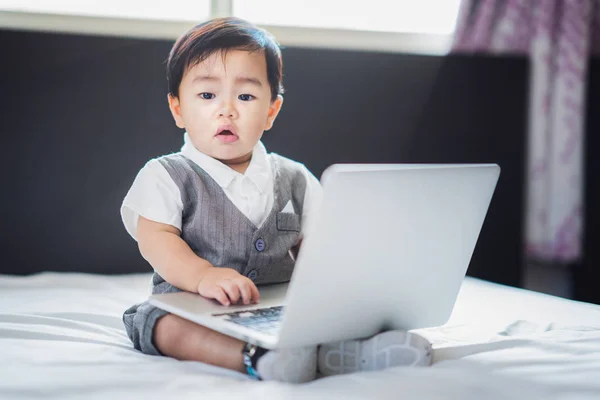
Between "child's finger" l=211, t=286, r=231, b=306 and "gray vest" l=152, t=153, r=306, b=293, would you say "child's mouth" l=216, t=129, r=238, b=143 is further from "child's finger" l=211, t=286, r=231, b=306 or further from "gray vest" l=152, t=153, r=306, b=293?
"child's finger" l=211, t=286, r=231, b=306

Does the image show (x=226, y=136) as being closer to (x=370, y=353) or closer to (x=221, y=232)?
(x=221, y=232)

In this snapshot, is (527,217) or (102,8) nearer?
(102,8)

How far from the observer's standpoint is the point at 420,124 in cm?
231

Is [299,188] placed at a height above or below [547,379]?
above

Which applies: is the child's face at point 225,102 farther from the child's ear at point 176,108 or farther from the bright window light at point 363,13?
the bright window light at point 363,13

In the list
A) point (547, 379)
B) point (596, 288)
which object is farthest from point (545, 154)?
point (547, 379)

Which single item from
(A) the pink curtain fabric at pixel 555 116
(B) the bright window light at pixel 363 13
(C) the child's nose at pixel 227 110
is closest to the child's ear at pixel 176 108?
(C) the child's nose at pixel 227 110

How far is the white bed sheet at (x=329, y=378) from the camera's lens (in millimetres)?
813

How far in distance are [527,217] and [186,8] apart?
180 centimetres

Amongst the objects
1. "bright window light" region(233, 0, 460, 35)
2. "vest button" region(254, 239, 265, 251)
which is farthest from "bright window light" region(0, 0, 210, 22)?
"vest button" region(254, 239, 265, 251)

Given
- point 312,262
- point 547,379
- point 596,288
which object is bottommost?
point 596,288

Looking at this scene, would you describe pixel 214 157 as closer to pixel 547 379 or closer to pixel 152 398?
pixel 152 398

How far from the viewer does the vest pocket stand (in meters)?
1.23

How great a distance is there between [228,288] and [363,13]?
227cm
